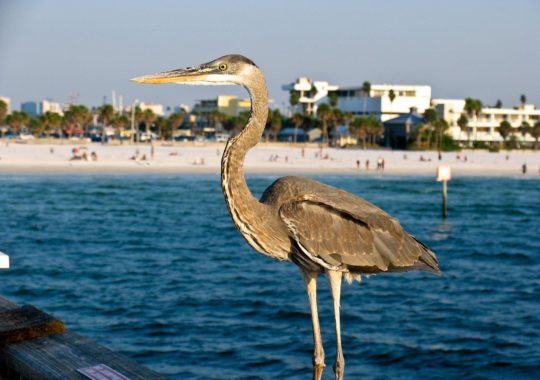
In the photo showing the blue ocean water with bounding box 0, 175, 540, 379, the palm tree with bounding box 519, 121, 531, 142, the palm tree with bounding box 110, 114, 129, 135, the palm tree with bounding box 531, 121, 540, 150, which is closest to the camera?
the blue ocean water with bounding box 0, 175, 540, 379

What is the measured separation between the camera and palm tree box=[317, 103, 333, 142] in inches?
5251

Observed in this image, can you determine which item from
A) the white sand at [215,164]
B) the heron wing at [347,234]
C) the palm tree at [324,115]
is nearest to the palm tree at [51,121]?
the white sand at [215,164]

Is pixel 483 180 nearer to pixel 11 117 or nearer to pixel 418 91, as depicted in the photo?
pixel 418 91

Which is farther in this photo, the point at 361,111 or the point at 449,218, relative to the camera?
the point at 361,111

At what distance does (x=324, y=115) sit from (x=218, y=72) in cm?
13152

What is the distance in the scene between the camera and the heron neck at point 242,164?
4453mm

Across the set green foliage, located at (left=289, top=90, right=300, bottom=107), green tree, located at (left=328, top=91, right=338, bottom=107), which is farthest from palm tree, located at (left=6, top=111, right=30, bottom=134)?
green tree, located at (left=328, top=91, right=338, bottom=107)

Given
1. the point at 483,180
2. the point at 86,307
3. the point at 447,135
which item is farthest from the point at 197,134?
the point at 86,307

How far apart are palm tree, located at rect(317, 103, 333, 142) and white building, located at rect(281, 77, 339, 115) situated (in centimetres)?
2265

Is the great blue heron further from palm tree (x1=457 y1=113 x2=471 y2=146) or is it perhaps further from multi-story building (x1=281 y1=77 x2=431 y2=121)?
multi-story building (x1=281 y1=77 x2=431 y2=121)

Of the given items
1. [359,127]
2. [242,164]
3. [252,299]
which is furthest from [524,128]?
[242,164]

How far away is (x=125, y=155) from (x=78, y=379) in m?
91.4

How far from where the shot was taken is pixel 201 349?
48.0 ft

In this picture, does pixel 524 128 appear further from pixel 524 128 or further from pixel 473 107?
pixel 473 107
